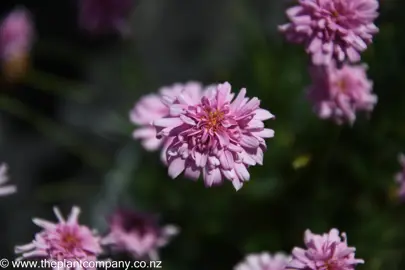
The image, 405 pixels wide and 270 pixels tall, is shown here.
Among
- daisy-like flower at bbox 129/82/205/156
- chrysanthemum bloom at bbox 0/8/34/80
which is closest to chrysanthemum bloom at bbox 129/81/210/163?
daisy-like flower at bbox 129/82/205/156

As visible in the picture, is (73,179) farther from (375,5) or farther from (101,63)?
(375,5)

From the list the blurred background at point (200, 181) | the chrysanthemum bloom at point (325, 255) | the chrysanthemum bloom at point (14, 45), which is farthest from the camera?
the chrysanthemum bloom at point (14, 45)

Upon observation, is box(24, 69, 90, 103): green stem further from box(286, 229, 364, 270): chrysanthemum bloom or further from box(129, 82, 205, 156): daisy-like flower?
box(286, 229, 364, 270): chrysanthemum bloom

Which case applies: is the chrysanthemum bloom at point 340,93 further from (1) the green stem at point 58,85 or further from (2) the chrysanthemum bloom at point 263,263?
(1) the green stem at point 58,85

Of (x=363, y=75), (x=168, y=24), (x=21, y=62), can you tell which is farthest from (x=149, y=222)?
(x=168, y=24)

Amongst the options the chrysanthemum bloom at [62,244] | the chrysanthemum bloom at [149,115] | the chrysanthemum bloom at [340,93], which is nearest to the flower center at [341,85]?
the chrysanthemum bloom at [340,93]

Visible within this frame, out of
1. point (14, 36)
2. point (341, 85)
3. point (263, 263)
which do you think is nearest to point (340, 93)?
point (341, 85)
